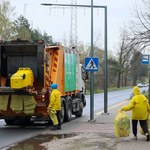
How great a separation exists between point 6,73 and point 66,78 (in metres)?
2.87

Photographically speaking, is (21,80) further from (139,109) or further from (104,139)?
(139,109)

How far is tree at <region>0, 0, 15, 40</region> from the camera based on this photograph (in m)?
52.0

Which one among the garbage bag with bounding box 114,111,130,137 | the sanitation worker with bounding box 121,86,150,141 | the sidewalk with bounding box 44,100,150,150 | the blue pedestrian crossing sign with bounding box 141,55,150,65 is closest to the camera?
the sidewalk with bounding box 44,100,150,150

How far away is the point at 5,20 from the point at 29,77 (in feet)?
116

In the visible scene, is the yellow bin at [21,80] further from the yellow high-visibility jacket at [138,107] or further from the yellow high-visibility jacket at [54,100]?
the yellow high-visibility jacket at [138,107]

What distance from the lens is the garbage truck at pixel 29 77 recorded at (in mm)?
18062

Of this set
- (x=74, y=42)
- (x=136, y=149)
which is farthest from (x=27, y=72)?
(x=74, y=42)

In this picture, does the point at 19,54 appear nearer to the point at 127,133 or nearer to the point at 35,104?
the point at 35,104

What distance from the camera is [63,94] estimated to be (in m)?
20.7

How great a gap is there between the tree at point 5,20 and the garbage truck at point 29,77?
31874 mm

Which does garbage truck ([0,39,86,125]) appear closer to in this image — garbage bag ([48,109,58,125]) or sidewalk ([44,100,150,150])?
garbage bag ([48,109,58,125])

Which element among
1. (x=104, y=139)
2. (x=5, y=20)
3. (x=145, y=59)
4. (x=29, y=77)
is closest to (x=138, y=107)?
(x=104, y=139)

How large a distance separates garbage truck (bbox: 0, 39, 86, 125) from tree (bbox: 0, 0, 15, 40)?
31874 millimetres

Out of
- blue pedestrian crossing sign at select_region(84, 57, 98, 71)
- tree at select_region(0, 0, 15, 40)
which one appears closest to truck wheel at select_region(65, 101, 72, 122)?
blue pedestrian crossing sign at select_region(84, 57, 98, 71)
